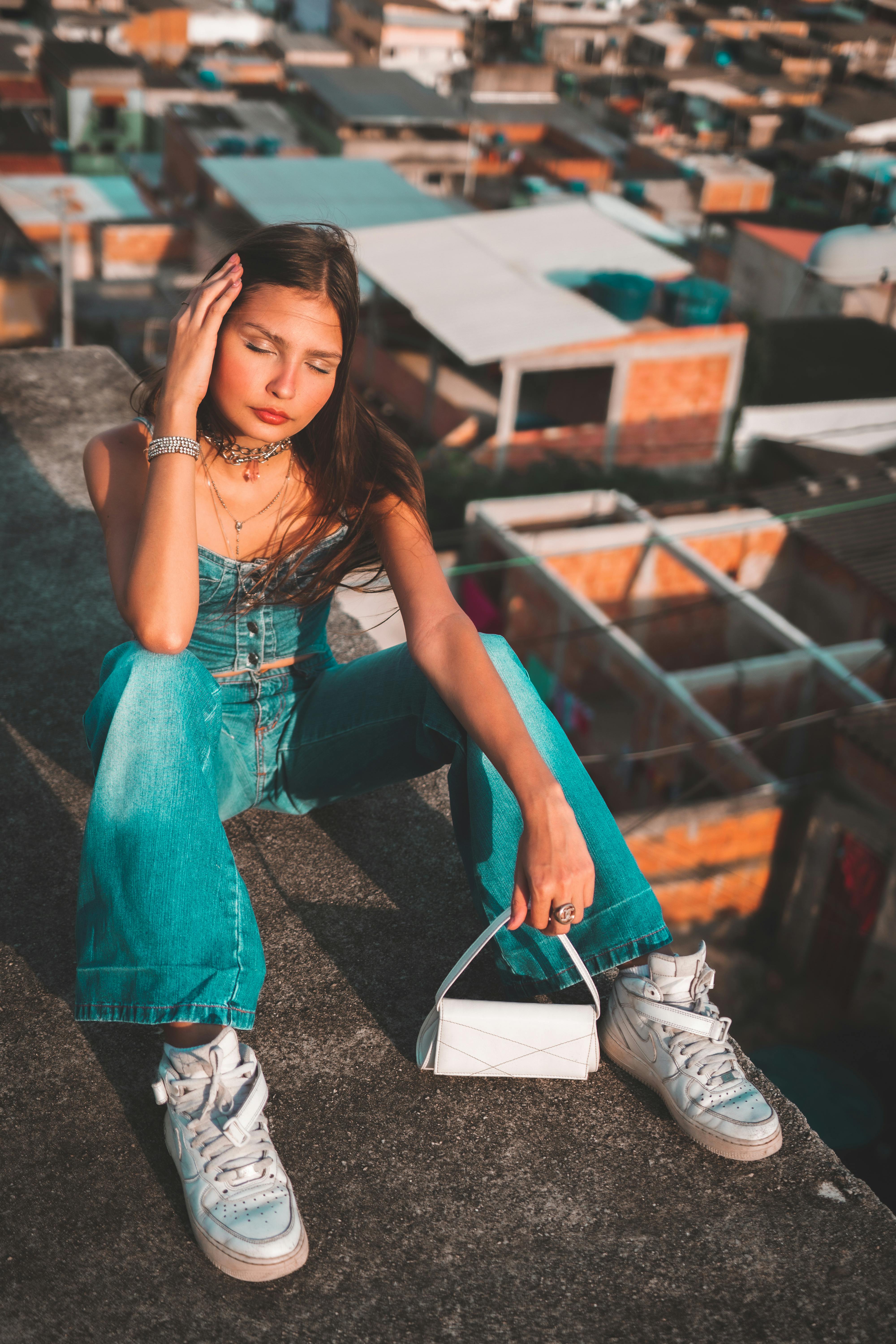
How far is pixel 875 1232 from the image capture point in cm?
183

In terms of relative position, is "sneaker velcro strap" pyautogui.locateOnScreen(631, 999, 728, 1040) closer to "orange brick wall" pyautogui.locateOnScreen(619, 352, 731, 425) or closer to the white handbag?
the white handbag

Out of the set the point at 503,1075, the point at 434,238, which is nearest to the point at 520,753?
the point at 503,1075

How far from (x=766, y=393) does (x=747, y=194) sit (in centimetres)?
1394

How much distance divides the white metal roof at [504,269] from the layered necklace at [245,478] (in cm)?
1359

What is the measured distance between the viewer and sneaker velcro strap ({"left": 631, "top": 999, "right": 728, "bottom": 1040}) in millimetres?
1966

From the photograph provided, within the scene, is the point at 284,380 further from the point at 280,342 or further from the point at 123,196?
the point at 123,196

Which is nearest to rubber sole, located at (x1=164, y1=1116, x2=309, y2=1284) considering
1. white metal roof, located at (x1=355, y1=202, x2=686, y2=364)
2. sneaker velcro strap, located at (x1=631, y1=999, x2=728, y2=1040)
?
sneaker velcro strap, located at (x1=631, y1=999, x2=728, y2=1040)

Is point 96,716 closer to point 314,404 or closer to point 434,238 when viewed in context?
point 314,404

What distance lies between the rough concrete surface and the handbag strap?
0.23 m

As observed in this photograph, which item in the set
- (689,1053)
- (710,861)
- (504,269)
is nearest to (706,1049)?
(689,1053)

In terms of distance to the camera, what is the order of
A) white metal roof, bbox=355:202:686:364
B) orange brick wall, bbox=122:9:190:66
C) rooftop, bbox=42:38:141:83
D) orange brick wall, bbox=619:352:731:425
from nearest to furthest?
white metal roof, bbox=355:202:686:364 < orange brick wall, bbox=619:352:731:425 < rooftop, bbox=42:38:141:83 < orange brick wall, bbox=122:9:190:66

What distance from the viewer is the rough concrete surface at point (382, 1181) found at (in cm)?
164

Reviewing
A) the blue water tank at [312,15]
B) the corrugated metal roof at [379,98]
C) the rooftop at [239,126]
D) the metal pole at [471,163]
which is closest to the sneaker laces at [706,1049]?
the rooftop at [239,126]

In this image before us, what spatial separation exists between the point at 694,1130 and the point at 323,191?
828 inches
